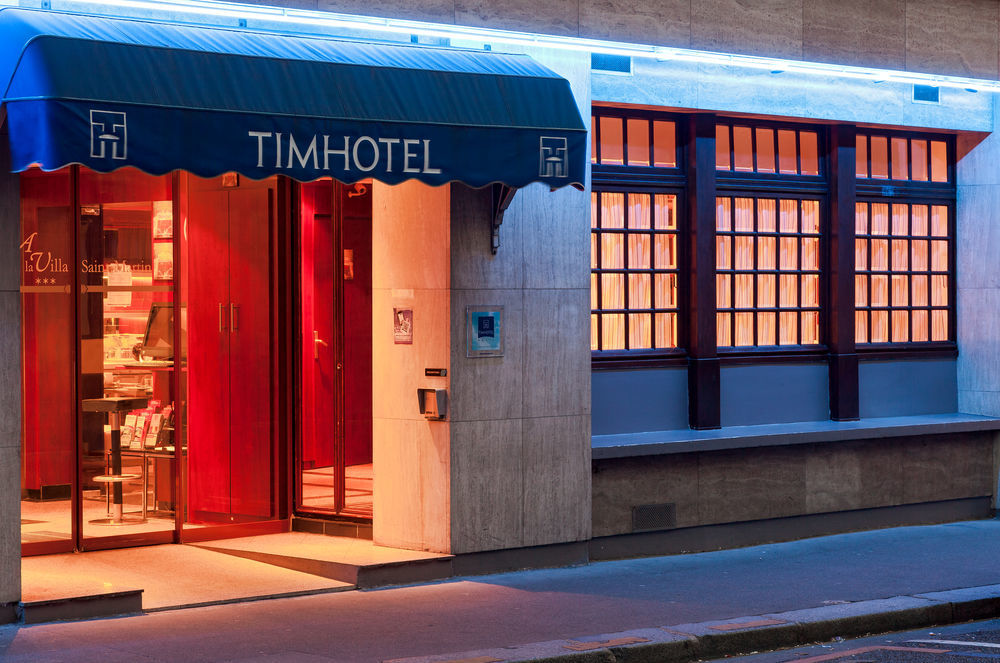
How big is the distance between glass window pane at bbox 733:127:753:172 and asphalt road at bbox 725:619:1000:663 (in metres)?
5.08

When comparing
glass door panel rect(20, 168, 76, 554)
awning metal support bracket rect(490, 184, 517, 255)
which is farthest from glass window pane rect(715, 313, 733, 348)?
glass door panel rect(20, 168, 76, 554)

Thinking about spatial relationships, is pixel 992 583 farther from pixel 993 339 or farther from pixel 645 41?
pixel 645 41

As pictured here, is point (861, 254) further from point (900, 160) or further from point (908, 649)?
point (908, 649)

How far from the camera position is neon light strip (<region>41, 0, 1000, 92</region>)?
30.0 ft

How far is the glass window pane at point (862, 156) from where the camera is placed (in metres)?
13.3

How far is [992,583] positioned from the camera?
10008mm

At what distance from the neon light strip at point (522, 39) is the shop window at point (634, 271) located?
1367mm

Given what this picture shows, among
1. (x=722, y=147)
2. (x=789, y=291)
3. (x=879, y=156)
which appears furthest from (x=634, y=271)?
(x=879, y=156)

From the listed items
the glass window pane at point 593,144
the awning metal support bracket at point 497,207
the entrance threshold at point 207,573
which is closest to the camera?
the entrance threshold at point 207,573

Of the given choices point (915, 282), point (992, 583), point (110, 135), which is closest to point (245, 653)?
point (110, 135)

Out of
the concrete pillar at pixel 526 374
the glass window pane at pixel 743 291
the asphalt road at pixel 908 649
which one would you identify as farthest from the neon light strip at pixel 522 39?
the asphalt road at pixel 908 649

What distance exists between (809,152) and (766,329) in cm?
188

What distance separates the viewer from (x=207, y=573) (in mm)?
9711

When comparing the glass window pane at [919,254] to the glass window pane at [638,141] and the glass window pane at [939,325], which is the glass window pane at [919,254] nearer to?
the glass window pane at [939,325]
